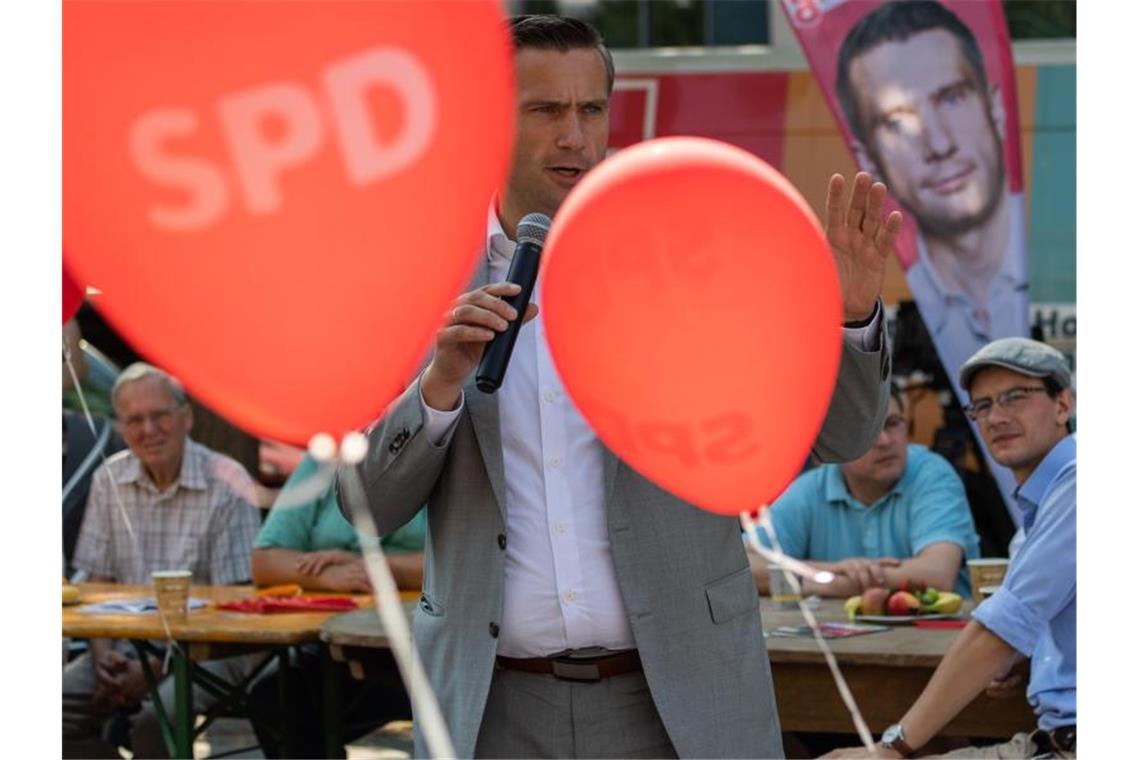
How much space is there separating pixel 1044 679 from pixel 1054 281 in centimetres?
296

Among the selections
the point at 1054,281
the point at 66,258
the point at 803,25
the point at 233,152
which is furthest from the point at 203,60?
the point at 1054,281

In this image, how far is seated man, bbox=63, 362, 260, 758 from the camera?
545cm

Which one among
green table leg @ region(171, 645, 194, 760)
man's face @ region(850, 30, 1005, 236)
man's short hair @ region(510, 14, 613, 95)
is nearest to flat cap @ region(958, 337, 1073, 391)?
man's short hair @ region(510, 14, 613, 95)

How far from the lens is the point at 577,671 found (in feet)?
7.50

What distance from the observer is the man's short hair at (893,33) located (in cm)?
575

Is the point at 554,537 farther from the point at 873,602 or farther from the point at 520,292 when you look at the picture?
the point at 873,602

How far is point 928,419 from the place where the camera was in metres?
6.13

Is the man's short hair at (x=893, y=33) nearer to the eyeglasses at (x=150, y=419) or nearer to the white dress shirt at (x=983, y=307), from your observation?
the white dress shirt at (x=983, y=307)

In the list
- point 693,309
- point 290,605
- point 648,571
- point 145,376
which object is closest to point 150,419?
point 145,376

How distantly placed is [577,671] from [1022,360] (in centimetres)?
177

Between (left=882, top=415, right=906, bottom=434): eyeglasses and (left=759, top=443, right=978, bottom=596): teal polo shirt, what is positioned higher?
(left=882, top=415, right=906, bottom=434): eyeglasses

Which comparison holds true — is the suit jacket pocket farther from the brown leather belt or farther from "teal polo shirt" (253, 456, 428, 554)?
"teal polo shirt" (253, 456, 428, 554)

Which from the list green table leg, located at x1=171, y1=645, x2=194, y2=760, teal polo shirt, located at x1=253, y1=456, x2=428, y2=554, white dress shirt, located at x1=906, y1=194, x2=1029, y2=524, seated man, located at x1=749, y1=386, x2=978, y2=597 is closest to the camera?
green table leg, located at x1=171, y1=645, x2=194, y2=760
